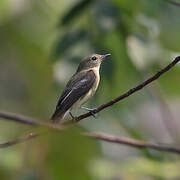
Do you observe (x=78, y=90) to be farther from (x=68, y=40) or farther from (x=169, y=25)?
(x=169, y=25)

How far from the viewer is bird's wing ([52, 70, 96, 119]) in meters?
3.55

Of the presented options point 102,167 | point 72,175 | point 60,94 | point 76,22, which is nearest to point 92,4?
point 76,22

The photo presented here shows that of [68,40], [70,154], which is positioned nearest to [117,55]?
[68,40]

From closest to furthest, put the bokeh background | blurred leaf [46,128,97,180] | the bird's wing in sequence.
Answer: blurred leaf [46,128,97,180] < the bokeh background < the bird's wing

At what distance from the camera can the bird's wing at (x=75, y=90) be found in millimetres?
3552

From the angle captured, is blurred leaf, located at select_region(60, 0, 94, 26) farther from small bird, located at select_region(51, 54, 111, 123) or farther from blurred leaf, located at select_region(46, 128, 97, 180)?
blurred leaf, located at select_region(46, 128, 97, 180)

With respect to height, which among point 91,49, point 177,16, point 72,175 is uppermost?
point 72,175

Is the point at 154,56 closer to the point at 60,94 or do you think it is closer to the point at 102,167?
the point at 60,94

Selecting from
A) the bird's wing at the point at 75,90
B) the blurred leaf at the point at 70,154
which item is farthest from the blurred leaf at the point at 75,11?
the blurred leaf at the point at 70,154

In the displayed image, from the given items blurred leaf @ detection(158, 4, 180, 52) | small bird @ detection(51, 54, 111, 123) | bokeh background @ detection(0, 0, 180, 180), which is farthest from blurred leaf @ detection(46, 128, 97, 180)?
blurred leaf @ detection(158, 4, 180, 52)

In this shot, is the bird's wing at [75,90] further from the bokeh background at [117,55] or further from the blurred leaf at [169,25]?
the blurred leaf at [169,25]

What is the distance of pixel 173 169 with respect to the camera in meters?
3.40

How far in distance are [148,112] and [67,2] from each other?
3521mm

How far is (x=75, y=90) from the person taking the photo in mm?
3938
